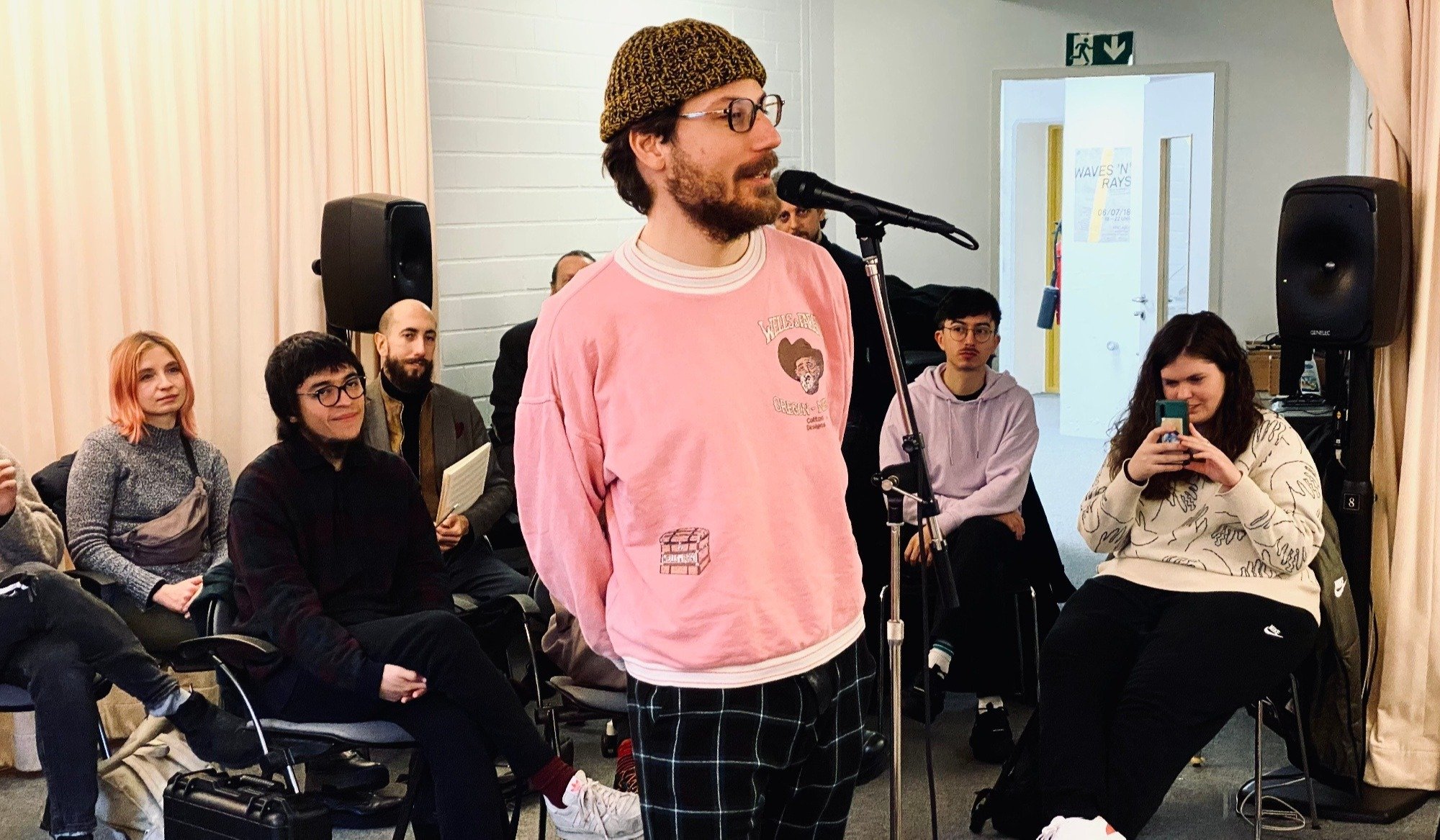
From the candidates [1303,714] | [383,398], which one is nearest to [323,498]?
[383,398]

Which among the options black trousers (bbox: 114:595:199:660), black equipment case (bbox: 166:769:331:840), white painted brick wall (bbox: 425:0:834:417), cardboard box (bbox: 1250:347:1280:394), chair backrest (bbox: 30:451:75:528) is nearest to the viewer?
black equipment case (bbox: 166:769:331:840)

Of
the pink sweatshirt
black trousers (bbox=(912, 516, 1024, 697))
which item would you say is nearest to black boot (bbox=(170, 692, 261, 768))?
the pink sweatshirt

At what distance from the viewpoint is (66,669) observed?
10.3 feet

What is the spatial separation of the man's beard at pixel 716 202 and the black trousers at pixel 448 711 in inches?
58.5

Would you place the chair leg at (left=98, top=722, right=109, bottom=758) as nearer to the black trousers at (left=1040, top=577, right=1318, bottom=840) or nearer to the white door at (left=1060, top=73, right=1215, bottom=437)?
the black trousers at (left=1040, top=577, right=1318, bottom=840)

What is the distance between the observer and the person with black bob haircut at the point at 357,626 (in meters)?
2.88

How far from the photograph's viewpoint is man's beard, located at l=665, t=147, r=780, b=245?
172 centimetres

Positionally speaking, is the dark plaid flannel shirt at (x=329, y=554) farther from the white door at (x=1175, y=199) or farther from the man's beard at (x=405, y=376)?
the white door at (x=1175, y=199)

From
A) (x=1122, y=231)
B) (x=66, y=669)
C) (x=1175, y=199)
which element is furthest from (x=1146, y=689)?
(x=1122, y=231)

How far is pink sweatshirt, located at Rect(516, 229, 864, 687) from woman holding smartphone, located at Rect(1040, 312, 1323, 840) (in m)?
1.34

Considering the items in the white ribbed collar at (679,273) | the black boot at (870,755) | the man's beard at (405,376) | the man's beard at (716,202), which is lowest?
the black boot at (870,755)

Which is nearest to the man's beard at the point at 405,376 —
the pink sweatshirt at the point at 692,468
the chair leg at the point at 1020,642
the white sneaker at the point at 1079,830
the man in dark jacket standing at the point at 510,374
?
the man in dark jacket standing at the point at 510,374

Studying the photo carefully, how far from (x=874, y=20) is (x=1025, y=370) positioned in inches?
200

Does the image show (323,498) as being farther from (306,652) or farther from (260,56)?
(260,56)
